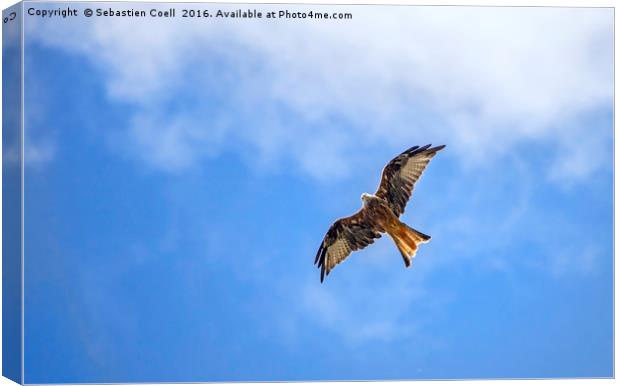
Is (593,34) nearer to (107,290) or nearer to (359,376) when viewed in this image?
(359,376)

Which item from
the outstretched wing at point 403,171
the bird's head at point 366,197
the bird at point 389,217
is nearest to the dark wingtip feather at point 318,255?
the bird at point 389,217

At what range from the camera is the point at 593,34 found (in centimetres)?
1049

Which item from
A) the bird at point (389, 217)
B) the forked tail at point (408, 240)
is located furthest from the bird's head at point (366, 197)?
Result: the forked tail at point (408, 240)

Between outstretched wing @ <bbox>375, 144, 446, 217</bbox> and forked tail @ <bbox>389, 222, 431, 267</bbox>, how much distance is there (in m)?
0.24

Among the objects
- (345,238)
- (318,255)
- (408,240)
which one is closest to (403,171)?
(408,240)

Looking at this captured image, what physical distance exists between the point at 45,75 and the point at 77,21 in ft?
1.60

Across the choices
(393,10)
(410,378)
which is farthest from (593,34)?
(410,378)

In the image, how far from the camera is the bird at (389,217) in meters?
10.3

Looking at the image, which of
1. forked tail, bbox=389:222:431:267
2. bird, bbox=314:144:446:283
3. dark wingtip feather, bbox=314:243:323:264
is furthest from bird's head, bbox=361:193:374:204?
dark wingtip feather, bbox=314:243:323:264

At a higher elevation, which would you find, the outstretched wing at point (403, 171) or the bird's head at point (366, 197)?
the outstretched wing at point (403, 171)

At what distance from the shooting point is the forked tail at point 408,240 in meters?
10.4

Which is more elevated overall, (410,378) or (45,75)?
(45,75)

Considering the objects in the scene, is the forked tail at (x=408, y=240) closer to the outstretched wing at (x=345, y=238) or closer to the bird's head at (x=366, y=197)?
the outstretched wing at (x=345, y=238)

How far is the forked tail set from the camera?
10.4m
